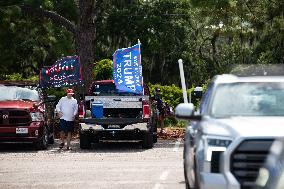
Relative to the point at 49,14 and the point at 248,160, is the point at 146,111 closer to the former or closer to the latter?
the point at 49,14

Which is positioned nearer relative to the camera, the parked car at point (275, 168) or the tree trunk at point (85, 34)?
the parked car at point (275, 168)

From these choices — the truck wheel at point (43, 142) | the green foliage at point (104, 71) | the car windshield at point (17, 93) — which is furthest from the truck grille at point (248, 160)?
the green foliage at point (104, 71)

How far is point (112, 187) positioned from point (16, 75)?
32.3 meters

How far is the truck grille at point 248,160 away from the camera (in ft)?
23.5

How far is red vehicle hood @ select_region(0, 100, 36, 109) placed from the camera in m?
19.2

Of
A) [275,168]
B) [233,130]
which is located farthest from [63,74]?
[275,168]

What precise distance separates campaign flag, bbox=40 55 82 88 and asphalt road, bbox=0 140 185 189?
4.07 meters

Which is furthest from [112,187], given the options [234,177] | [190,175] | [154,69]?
[154,69]

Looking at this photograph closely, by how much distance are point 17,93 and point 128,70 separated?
10.5 ft

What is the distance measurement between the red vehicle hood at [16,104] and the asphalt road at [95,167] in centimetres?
114

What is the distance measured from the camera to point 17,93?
66.6 feet

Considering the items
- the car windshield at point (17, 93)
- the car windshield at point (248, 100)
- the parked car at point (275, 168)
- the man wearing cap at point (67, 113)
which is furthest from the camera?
the car windshield at point (17, 93)

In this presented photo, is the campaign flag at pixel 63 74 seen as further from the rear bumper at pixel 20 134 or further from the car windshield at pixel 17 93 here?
the rear bumper at pixel 20 134

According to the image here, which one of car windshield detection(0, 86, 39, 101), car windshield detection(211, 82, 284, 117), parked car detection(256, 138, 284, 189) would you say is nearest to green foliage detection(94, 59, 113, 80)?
car windshield detection(0, 86, 39, 101)
